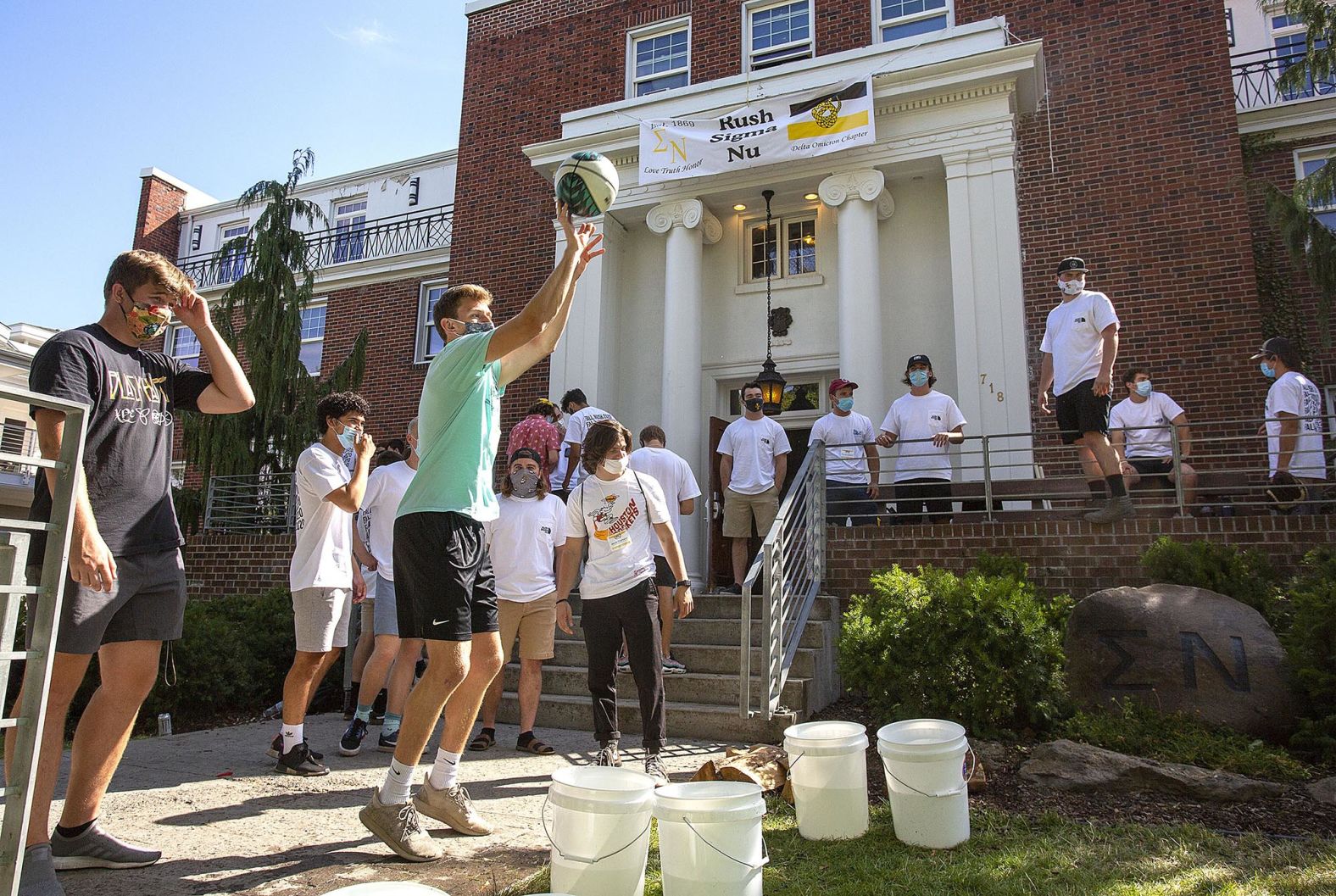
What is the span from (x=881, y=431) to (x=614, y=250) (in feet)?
18.2

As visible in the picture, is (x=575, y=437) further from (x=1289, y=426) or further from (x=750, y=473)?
(x=1289, y=426)

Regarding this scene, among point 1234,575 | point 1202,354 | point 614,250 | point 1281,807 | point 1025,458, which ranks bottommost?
point 1281,807

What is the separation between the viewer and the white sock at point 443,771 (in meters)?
3.31

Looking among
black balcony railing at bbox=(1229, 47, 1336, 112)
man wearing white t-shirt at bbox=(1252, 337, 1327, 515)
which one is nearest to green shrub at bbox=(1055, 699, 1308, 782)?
man wearing white t-shirt at bbox=(1252, 337, 1327, 515)

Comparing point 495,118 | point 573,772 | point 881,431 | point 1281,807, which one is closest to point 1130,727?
point 1281,807

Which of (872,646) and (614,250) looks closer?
(872,646)

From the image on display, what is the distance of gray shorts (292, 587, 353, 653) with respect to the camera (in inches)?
182

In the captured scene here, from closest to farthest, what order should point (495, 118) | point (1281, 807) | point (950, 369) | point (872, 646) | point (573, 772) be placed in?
1. point (573, 772)
2. point (1281, 807)
3. point (872, 646)
4. point (950, 369)
5. point (495, 118)

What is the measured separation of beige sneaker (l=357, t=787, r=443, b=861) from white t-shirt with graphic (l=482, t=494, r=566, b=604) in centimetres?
235

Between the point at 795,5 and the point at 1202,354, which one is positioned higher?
the point at 795,5

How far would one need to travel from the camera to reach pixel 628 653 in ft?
14.9

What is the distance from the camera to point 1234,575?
18.7 feet

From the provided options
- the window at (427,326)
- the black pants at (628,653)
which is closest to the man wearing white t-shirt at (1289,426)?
the black pants at (628,653)

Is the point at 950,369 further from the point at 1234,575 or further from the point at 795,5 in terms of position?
the point at 795,5
